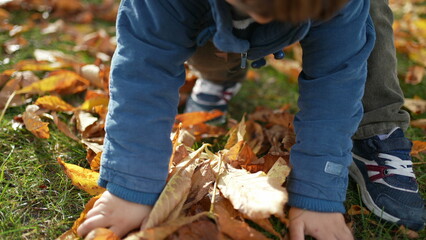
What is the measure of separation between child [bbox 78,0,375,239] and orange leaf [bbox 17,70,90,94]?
0.72 m

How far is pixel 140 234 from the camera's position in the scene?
102 cm

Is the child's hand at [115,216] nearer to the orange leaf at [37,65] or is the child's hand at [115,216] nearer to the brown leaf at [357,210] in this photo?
the brown leaf at [357,210]

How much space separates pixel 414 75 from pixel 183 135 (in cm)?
135

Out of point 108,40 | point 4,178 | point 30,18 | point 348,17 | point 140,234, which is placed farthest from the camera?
point 30,18

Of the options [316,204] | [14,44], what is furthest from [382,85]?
[14,44]

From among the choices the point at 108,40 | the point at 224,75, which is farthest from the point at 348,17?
the point at 108,40

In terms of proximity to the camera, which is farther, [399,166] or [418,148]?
[418,148]

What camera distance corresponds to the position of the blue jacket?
1095 millimetres

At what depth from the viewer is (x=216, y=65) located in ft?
5.48

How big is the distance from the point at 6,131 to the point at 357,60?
3.99ft

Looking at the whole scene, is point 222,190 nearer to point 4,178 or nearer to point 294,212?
point 294,212

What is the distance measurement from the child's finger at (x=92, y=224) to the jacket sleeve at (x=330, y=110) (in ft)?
1.68

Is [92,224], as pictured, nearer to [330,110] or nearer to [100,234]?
[100,234]

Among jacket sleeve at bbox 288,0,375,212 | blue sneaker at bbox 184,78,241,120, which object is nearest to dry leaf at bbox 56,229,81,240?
jacket sleeve at bbox 288,0,375,212
